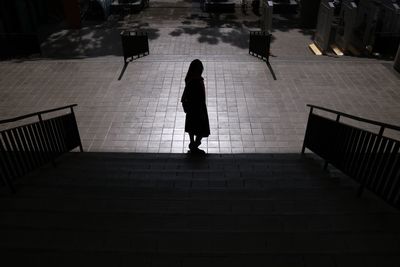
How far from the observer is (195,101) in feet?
18.2

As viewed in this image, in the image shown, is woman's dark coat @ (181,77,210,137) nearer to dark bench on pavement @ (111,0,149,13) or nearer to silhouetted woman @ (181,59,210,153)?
silhouetted woman @ (181,59,210,153)

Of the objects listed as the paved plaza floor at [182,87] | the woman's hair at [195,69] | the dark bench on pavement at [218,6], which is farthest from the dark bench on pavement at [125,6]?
the woman's hair at [195,69]

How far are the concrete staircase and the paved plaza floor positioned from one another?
2.20 metres

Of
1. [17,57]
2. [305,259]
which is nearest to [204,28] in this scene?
[17,57]

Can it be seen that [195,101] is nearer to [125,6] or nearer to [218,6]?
[218,6]

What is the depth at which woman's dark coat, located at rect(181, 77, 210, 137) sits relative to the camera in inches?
212

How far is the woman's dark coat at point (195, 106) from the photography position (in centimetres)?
539

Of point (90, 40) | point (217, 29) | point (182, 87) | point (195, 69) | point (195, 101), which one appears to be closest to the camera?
point (195, 69)

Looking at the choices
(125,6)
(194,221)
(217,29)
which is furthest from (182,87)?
(125,6)

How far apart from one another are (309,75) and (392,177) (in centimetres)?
685

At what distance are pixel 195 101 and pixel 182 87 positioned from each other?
426 centimetres

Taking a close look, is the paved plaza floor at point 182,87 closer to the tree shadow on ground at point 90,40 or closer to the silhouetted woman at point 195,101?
the tree shadow on ground at point 90,40

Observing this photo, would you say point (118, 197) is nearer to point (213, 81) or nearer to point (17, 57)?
point (213, 81)

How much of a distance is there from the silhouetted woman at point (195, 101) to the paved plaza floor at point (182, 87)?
126 centimetres
